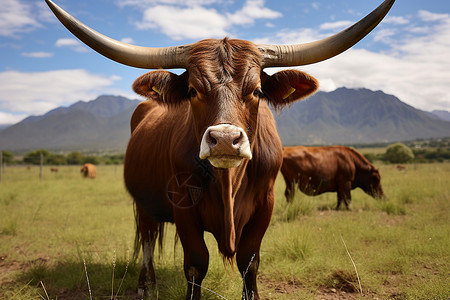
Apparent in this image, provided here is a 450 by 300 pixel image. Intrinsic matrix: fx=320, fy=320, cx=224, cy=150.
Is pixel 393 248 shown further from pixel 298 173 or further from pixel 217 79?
pixel 298 173

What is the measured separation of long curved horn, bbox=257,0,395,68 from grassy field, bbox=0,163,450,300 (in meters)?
1.99

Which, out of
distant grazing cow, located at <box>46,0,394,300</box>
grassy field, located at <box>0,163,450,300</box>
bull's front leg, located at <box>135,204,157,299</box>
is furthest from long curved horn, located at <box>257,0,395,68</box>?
bull's front leg, located at <box>135,204,157,299</box>

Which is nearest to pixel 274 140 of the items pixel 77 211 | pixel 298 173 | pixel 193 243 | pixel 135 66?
pixel 193 243

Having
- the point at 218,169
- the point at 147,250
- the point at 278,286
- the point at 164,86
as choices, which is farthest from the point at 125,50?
the point at 278,286

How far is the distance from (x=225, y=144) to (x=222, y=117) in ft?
0.95

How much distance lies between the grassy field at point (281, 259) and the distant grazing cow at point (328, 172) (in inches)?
69.6

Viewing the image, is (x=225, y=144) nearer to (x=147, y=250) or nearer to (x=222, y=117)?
(x=222, y=117)

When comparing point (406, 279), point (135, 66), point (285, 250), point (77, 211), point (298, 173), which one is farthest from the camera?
point (298, 173)

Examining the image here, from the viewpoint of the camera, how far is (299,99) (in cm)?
326

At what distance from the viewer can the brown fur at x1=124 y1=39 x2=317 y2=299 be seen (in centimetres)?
261

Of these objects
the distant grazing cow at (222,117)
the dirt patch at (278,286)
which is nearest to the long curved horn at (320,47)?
the distant grazing cow at (222,117)

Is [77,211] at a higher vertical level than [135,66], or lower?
lower

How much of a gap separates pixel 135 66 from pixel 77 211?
26.1ft

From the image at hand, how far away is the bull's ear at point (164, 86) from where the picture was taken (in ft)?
9.95
